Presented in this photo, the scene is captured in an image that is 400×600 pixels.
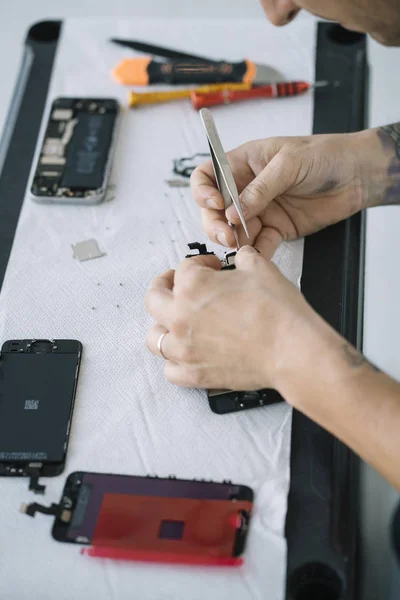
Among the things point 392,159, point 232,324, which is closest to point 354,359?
point 232,324

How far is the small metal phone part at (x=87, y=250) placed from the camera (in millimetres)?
1170

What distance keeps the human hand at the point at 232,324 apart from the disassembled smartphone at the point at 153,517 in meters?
0.14

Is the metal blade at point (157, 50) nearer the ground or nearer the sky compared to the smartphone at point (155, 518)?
nearer the sky

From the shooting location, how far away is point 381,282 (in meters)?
1.97

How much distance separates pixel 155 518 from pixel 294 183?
57 centimetres

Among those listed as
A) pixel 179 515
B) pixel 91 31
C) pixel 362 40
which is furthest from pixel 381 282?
pixel 179 515

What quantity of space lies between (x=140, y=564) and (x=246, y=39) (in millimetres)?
1108

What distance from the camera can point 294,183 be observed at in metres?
1.17

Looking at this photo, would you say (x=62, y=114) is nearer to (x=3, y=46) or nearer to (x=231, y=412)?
(x=231, y=412)

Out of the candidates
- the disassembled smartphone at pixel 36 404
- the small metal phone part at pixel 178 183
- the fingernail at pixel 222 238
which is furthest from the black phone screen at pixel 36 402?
the small metal phone part at pixel 178 183

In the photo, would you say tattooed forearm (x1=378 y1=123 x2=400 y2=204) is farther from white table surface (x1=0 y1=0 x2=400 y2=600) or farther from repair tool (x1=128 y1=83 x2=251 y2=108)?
white table surface (x1=0 y1=0 x2=400 y2=600)

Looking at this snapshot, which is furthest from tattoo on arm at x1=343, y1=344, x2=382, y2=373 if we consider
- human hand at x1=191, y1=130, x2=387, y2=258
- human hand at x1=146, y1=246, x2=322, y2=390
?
human hand at x1=191, y1=130, x2=387, y2=258

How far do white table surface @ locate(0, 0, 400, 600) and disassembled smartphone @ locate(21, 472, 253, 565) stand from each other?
253 millimetres

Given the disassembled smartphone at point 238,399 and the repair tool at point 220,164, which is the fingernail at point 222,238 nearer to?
the repair tool at point 220,164
